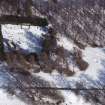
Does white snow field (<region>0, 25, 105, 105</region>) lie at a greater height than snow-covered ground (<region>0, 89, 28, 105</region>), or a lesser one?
greater

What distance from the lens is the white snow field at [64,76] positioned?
56.4 feet

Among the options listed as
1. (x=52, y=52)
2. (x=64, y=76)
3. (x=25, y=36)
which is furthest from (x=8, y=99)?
(x=25, y=36)

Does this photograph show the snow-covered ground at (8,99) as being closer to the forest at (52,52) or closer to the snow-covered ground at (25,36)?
the forest at (52,52)


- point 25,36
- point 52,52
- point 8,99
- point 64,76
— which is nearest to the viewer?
point 8,99

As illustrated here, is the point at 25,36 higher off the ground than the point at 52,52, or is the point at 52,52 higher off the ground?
the point at 25,36

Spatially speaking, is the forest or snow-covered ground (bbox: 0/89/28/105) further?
the forest

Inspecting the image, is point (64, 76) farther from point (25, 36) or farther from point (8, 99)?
point (25, 36)

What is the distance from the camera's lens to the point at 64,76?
18.4 meters

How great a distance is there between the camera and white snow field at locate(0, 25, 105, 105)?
17.2 metres

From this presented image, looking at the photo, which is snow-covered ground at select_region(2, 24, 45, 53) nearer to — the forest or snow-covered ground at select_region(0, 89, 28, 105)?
the forest

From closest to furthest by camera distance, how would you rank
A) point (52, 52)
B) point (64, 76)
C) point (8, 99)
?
point (8, 99) → point (64, 76) → point (52, 52)

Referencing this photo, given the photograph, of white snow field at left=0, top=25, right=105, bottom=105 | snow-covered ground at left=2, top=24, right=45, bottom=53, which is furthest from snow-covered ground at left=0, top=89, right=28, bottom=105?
snow-covered ground at left=2, top=24, right=45, bottom=53

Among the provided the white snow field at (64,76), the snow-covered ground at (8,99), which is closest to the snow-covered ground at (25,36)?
the white snow field at (64,76)

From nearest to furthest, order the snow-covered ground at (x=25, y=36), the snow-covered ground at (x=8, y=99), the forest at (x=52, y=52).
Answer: the snow-covered ground at (x=8, y=99) → the forest at (x=52, y=52) → the snow-covered ground at (x=25, y=36)
